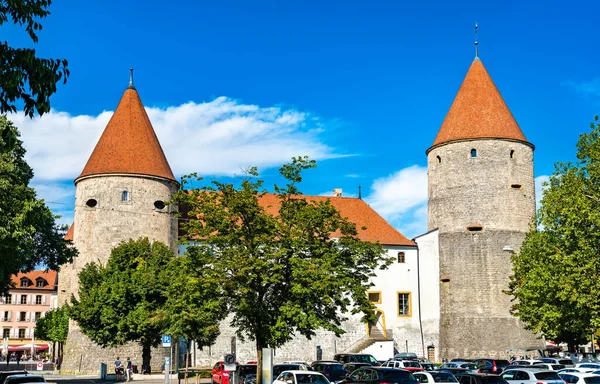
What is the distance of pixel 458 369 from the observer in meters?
31.8

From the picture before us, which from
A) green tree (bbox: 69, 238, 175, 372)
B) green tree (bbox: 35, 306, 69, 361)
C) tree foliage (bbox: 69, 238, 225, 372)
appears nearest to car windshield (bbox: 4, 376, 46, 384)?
tree foliage (bbox: 69, 238, 225, 372)

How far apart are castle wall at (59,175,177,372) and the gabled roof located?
21.9 metres

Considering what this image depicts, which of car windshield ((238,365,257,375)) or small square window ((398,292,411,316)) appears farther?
small square window ((398,292,411,316))

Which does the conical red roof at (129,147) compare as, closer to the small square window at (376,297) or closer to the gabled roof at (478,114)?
the small square window at (376,297)

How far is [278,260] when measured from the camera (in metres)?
29.1

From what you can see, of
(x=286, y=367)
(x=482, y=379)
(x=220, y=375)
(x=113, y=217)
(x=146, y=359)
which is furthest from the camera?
(x=113, y=217)

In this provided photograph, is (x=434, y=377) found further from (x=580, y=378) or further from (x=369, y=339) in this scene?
(x=369, y=339)

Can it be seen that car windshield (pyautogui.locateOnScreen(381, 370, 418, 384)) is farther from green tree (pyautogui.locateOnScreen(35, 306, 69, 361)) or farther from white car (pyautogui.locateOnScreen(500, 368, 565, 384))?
green tree (pyautogui.locateOnScreen(35, 306, 69, 361))

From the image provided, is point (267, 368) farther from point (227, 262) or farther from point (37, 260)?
point (37, 260)

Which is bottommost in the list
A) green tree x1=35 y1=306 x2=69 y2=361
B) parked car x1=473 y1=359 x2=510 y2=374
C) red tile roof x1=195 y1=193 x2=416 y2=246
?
parked car x1=473 y1=359 x2=510 y2=374

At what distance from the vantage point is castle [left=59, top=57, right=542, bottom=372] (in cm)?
4803

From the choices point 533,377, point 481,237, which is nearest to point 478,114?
point 481,237

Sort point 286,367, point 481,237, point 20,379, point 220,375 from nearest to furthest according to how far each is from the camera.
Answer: point 20,379
point 286,367
point 220,375
point 481,237

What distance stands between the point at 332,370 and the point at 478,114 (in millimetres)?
29161
